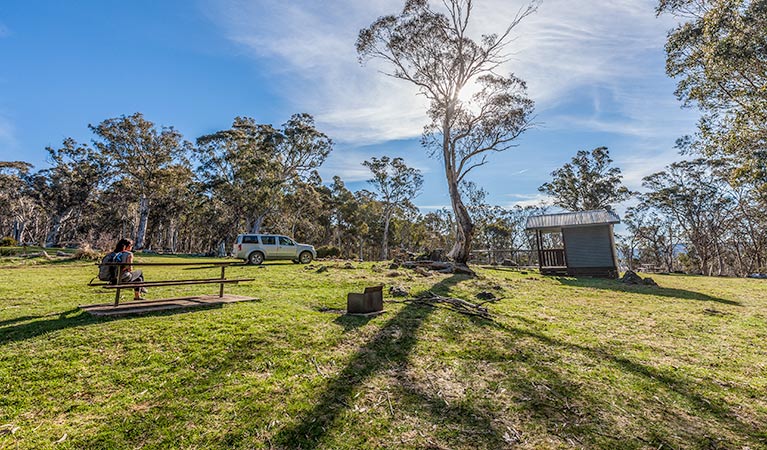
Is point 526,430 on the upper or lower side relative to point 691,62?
lower

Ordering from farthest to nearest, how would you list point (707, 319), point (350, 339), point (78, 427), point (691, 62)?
1. point (691, 62)
2. point (707, 319)
3. point (350, 339)
4. point (78, 427)

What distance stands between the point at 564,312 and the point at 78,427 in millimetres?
8443

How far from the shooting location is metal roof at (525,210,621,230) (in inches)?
725

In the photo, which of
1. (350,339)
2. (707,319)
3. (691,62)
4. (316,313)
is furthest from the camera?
(691,62)

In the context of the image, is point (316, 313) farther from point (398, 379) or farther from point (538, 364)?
point (538, 364)

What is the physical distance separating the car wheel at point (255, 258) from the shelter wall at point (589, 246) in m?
17.0

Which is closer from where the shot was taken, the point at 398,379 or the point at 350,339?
the point at 398,379

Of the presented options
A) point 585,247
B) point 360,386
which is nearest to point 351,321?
point 360,386

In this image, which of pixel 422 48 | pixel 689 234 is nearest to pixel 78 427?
pixel 422 48

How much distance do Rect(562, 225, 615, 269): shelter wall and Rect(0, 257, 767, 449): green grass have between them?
12.4m

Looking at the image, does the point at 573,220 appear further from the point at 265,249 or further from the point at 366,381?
the point at 366,381

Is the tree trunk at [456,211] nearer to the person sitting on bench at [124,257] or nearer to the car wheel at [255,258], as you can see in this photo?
the car wheel at [255,258]

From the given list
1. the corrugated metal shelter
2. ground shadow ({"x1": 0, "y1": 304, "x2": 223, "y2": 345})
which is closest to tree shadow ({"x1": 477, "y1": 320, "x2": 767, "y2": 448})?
ground shadow ({"x1": 0, "y1": 304, "x2": 223, "y2": 345})

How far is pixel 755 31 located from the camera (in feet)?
35.9
